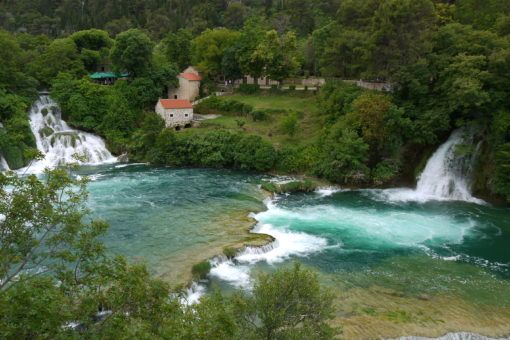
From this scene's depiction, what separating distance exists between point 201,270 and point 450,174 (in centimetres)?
2338

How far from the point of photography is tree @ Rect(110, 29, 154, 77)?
51.1 metres

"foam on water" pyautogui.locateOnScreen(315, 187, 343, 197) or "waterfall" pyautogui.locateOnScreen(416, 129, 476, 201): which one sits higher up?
"waterfall" pyautogui.locateOnScreen(416, 129, 476, 201)

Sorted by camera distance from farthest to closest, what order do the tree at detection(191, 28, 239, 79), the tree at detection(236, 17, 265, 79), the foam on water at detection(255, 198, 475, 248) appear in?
the tree at detection(191, 28, 239, 79) < the tree at detection(236, 17, 265, 79) < the foam on water at detection(255, 198, 475, 248)

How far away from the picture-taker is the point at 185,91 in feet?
A: 187

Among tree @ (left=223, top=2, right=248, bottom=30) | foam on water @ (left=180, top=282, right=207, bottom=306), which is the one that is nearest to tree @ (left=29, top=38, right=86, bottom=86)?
tree @ (left=223, top=2, right=248, bottom=30)

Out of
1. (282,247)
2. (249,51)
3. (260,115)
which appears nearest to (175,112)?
(260,115)

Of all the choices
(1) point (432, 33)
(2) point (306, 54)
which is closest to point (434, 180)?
(1) point (432, 33)

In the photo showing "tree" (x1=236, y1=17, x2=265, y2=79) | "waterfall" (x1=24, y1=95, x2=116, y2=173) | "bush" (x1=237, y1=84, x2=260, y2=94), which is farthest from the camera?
"bush" (x1=237, y1=84, x2=260, y2=94)

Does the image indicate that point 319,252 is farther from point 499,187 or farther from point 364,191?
point 499,187

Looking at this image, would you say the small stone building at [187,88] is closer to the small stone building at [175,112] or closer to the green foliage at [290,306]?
the small stone building at [175,112]

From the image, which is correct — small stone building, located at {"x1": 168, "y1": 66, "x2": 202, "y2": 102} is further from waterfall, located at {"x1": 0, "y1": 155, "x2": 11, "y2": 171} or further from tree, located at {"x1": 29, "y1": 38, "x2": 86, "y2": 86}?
waterfall, located at {"x1": 0, "y1": 155, "x2": 11, "y2": 171}

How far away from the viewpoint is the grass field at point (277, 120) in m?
43.9

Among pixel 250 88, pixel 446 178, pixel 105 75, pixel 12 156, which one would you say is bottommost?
pixel 12 156

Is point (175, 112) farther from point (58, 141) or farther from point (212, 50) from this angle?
point (212, 50)
